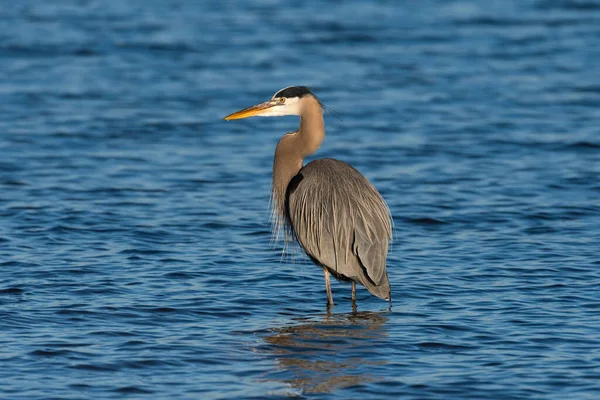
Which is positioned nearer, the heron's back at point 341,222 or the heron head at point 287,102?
the heron's back at point 341,222

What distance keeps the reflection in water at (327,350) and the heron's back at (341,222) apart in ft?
1.15

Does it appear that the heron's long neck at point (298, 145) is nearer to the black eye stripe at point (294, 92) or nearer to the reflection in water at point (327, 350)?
the black eye stripe at point (294, 92)

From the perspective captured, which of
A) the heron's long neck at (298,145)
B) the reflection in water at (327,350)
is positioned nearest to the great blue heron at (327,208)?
the heron's long neck at (298,145)

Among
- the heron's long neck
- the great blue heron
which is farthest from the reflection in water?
the heron's long neck

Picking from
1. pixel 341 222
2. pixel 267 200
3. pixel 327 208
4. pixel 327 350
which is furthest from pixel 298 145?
pixel 267 200

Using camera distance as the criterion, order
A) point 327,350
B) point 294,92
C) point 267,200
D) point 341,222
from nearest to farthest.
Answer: point 327,350, point 341,222, point 294,92, point 267,200

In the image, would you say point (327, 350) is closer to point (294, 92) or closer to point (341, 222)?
point (341, 222)

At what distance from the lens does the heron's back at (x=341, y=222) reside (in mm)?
8047

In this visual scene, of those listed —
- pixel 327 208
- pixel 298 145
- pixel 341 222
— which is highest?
pixel 298 145

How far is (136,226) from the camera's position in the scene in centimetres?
1031

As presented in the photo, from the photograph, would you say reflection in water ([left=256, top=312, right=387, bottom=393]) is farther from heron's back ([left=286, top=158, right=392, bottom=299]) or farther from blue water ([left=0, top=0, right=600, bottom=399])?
heron's back ([left=286, top=158, right=392, bottom=299])

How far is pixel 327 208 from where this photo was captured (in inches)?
325

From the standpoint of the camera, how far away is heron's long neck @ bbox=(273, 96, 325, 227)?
8578 mm

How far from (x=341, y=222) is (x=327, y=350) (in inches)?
52.5
